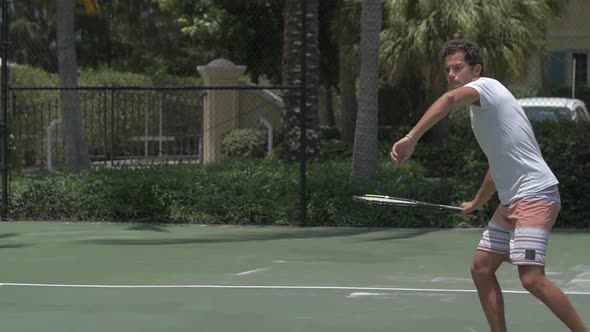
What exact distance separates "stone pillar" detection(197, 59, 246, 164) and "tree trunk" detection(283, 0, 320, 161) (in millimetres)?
2743

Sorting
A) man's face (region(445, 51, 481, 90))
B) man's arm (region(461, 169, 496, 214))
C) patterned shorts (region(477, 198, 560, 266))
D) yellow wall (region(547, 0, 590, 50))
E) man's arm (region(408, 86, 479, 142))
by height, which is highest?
yellow wall (region(547, 0, 590, 50))

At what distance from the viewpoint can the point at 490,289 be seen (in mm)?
6074

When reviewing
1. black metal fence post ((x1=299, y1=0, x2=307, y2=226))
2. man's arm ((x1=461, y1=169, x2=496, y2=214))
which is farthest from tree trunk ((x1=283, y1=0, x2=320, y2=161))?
man's arm ((x1=461, y1=169, x2=496, y2=214))

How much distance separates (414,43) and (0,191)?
744cm

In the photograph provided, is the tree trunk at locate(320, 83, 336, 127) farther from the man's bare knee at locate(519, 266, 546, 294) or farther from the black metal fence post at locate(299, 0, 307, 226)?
the man's bare knee at locate(519, 266, 546, 294)

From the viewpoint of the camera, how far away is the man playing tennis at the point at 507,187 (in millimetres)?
5832

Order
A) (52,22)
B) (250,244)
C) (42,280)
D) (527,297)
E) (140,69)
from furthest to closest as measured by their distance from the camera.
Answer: (140,69), (52,22), (250,244), (42,280), (527,297)

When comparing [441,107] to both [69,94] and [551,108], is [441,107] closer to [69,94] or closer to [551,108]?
[69,94]

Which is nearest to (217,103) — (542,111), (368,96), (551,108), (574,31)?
(542,111)

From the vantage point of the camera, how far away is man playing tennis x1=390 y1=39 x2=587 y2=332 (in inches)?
230

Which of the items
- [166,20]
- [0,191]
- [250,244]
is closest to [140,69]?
Result: [166,20]

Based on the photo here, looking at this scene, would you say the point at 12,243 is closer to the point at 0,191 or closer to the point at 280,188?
the point at 0,191

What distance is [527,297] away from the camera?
827cm

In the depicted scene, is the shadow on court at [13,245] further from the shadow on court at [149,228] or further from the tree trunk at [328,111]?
the tree trunk at [328,111]
